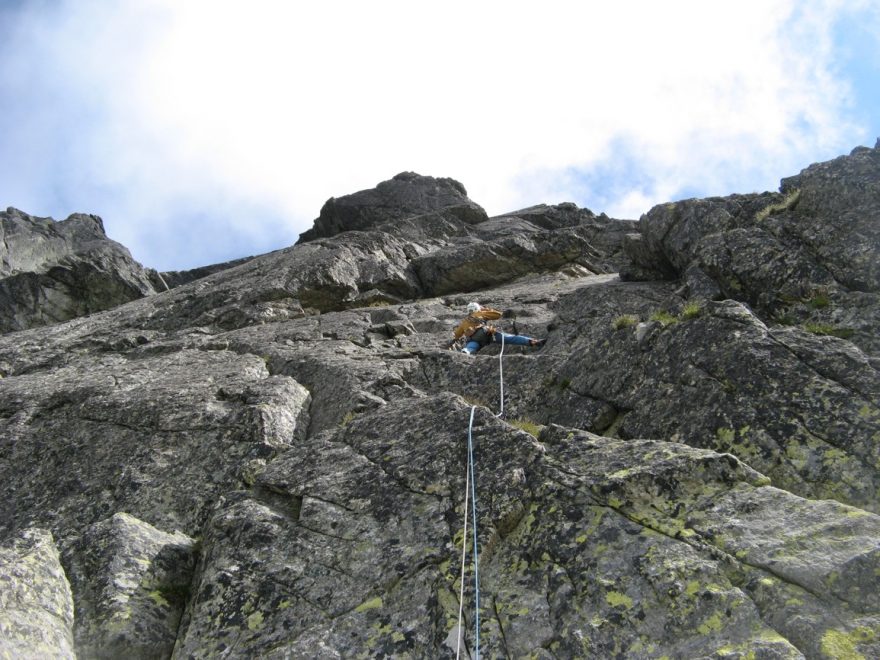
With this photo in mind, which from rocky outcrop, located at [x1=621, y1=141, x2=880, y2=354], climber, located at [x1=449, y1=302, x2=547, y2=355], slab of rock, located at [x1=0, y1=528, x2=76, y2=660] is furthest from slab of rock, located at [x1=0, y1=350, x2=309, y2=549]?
rocky outcrop, located at [x1=621, y1=141, x2=880, y2=354]

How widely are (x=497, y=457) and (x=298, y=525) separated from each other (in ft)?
10.5

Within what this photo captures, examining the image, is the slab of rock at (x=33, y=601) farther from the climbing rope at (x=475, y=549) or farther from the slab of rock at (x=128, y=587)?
the climbing rope at (x=475, y=549)

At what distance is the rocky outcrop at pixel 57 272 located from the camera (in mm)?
42750

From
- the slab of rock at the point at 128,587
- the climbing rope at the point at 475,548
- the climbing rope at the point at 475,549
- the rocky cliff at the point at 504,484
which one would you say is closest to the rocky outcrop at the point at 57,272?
the rocky cliff at the point at 504,484

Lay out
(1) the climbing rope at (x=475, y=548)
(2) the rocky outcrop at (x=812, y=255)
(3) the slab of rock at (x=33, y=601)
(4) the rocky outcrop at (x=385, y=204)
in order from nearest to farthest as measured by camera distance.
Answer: (1) the climbing rope at (x=475, y=548)
(3) the slab of rock at (x=33, y=601)
(2) the rocky outcrop at (x=812, y=255)
(4) the rocky outcrop at (x=385, y=204)

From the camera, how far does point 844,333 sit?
14.4 meters

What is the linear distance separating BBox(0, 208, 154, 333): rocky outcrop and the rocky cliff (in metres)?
24.6

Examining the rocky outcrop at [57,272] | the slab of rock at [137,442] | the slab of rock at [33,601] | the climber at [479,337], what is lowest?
the slab of rock at [33,601]

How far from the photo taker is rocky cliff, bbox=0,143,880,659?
813cm

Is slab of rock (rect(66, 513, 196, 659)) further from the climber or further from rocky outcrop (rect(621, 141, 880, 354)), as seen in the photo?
rocky outcrop (rect(621, 141, 880, 354))

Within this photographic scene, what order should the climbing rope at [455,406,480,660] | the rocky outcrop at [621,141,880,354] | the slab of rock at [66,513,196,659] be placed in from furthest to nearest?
the rocky outcrop at [621,141,880,354] → the slab of rock at [66,513,196,659] → the climbing rope at [455,406,480,660]

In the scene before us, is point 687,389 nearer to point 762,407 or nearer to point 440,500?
point 762,407

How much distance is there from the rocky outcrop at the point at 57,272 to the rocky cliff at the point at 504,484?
2458 cm

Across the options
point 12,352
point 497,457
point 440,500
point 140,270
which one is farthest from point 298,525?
point 140,270
